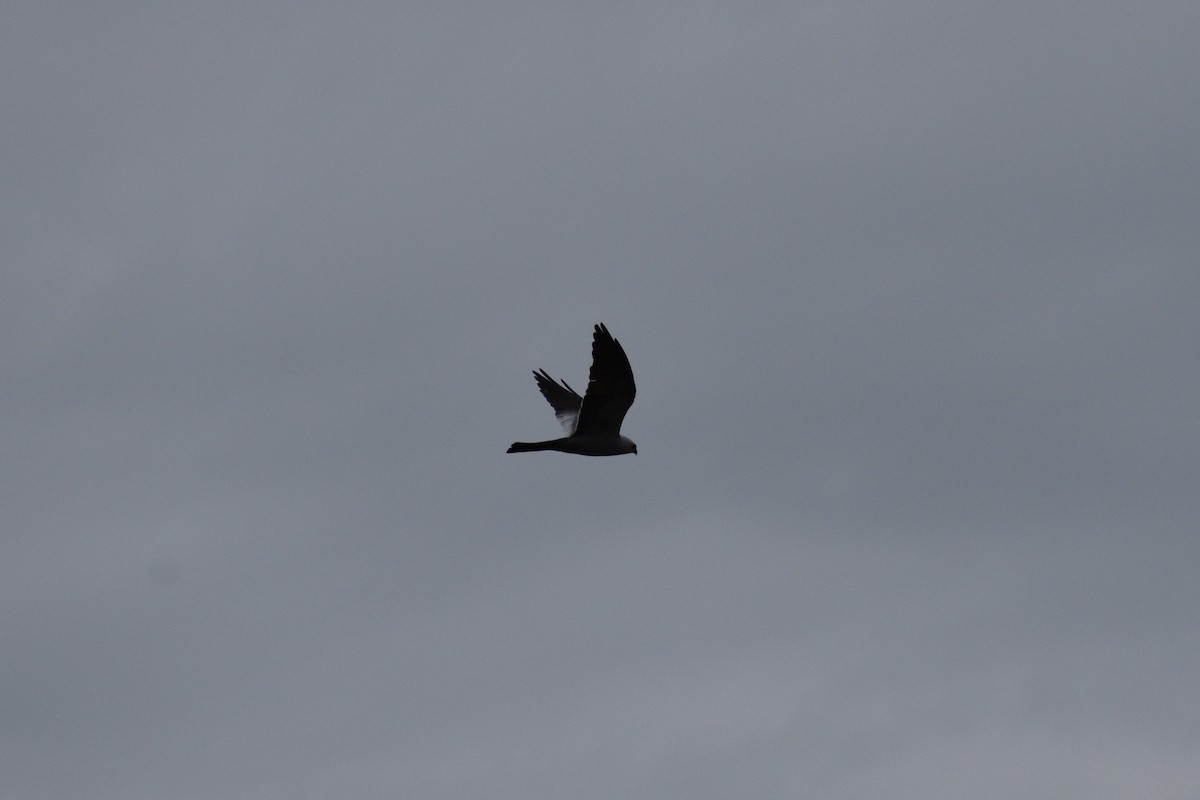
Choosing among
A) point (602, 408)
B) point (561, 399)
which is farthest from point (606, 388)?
point (561, 399)

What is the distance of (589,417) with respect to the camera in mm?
35281

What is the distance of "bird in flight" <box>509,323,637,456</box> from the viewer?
33406 millimetres

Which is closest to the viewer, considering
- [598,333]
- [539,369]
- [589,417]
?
[598,333]

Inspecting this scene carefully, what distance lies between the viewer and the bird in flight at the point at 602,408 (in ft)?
110

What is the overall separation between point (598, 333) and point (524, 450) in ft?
12.1

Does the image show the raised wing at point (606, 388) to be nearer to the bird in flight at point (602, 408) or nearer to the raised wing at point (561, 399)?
the bird in flight at point (602, 408)

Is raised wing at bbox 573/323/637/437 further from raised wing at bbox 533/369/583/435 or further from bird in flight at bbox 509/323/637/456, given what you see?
raised wing at bbox 533/369/583/435

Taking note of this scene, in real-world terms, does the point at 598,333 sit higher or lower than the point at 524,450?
higher

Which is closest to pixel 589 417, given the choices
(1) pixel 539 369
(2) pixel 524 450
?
(2) pixel 524 450

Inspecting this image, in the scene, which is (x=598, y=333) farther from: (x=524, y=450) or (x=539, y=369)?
(x=539, y=369)

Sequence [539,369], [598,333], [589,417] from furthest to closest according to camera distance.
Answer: [539,369] → [589,417] → [598,333]

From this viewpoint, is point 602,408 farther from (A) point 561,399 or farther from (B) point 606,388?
(A) point 561,399

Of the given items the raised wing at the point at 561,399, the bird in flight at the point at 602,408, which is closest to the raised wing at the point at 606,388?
the bird in flight at the point at 602,408

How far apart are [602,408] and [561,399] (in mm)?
6446
